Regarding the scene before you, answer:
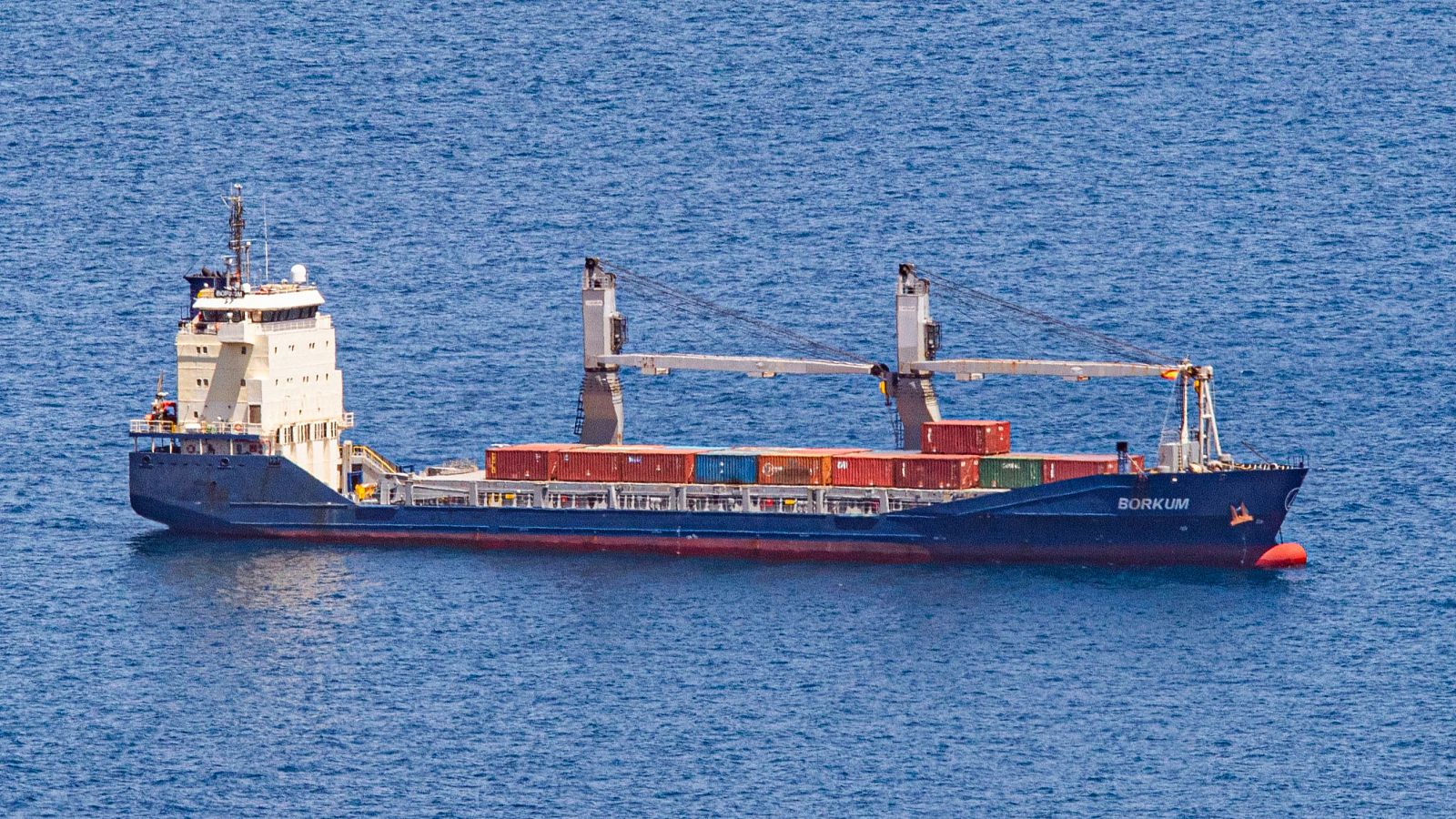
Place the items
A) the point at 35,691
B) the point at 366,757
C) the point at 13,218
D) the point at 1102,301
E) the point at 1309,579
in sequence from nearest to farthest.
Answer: the point at 366,757, the point at 35,691, the point at 1309,579, the point at 1102,301, the point at 13,218

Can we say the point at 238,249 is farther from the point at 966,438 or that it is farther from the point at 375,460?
the point at 966,438

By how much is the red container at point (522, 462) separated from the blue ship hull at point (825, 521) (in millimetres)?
1922

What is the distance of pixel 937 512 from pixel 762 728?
20.5 m

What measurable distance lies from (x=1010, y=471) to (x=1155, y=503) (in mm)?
5642

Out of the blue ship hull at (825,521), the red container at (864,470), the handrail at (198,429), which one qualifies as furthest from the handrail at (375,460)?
the red container at (864,470)

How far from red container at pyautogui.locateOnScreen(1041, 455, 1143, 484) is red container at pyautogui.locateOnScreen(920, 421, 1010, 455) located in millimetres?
2013

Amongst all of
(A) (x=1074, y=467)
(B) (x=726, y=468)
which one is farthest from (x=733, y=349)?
(A) (x=1074, y=467)

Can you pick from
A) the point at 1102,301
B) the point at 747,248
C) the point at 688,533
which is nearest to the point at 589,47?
the point at 747,248

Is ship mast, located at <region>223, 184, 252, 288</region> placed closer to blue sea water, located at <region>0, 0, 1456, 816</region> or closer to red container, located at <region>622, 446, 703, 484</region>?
blue sea water, located at <region>0, 0, 1456, 816</region>

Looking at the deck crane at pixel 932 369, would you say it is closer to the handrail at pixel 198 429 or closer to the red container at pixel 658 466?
the red container at pixel 658 466

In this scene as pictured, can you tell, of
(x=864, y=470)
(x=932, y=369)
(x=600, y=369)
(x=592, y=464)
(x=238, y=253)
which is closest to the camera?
(x=864, y=470)

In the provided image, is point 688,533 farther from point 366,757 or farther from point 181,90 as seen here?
point 181,90

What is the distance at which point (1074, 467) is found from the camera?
357 ft

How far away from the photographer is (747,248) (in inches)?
6181
